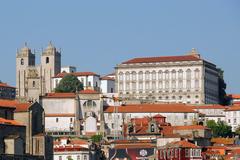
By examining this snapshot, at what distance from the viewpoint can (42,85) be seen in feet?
629

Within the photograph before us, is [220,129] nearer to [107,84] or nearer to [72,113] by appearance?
[72,113]

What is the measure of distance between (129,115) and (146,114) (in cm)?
223

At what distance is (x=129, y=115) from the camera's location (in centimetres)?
15300

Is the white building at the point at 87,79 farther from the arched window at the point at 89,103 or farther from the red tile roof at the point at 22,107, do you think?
the red tile roof at the point at 22,107

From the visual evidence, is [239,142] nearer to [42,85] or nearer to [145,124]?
[145,124]

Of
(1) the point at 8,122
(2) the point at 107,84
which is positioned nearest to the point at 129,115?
(2) the point at 107,84

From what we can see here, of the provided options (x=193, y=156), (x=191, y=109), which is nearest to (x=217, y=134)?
(x=191, y=109)

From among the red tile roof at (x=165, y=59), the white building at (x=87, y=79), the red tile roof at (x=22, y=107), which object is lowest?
the red tile roof at (x=22, y=107)

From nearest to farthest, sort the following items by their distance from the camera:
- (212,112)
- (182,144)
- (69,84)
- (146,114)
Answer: (182,144) → (146,114) → (212,112) → (69,84)

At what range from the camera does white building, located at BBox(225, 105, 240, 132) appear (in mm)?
164625

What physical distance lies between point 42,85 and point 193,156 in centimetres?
8557

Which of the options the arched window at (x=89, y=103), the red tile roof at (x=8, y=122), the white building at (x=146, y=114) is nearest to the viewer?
the red tile roof at (x=8, y=122)

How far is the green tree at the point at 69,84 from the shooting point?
177250mm

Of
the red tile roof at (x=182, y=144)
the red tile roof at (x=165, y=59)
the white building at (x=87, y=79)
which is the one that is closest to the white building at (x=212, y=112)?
the red tile roof at (x=165, y=59)
